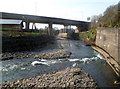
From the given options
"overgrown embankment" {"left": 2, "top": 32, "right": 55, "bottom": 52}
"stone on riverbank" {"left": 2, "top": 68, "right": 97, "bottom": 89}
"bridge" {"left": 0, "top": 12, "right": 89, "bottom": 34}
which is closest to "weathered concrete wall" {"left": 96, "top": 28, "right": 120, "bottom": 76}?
"stone on riverbank" {"left": 2, "top": 68, "right": 97, "bottom": 89}

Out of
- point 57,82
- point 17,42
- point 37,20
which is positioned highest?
point 37,20

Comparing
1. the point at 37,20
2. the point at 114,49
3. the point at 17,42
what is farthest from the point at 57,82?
the point at 37,20

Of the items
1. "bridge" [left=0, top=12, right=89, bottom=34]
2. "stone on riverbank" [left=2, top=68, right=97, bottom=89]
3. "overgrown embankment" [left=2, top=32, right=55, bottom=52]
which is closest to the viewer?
"stone on riverbank" [left=2, top=68, right=97, bottom=89]

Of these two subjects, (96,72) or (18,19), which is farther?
(18,19)

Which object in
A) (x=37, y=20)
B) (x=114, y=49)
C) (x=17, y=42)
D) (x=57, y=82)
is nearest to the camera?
(x=57, y=82)

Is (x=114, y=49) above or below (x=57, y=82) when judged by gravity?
above

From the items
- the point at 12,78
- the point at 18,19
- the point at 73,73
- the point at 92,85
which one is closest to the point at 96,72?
the point at 73,73

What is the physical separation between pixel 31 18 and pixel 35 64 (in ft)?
125

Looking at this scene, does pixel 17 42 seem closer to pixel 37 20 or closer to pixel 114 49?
pixel 114 49

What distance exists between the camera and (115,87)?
12.1 m

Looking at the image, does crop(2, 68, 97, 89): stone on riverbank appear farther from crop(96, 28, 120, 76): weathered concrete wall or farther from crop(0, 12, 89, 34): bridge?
crop(0, 12, 89, 34): bridge

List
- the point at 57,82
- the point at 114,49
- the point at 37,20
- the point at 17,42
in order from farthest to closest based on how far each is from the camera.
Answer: the point at 37,20 < the point at 17,42 < the point at 114,49 < the point at 57,82

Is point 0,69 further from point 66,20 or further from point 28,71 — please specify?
point 66,20

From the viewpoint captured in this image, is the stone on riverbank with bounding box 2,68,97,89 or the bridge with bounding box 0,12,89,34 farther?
the bridge with bounding box 0,12,89,34
